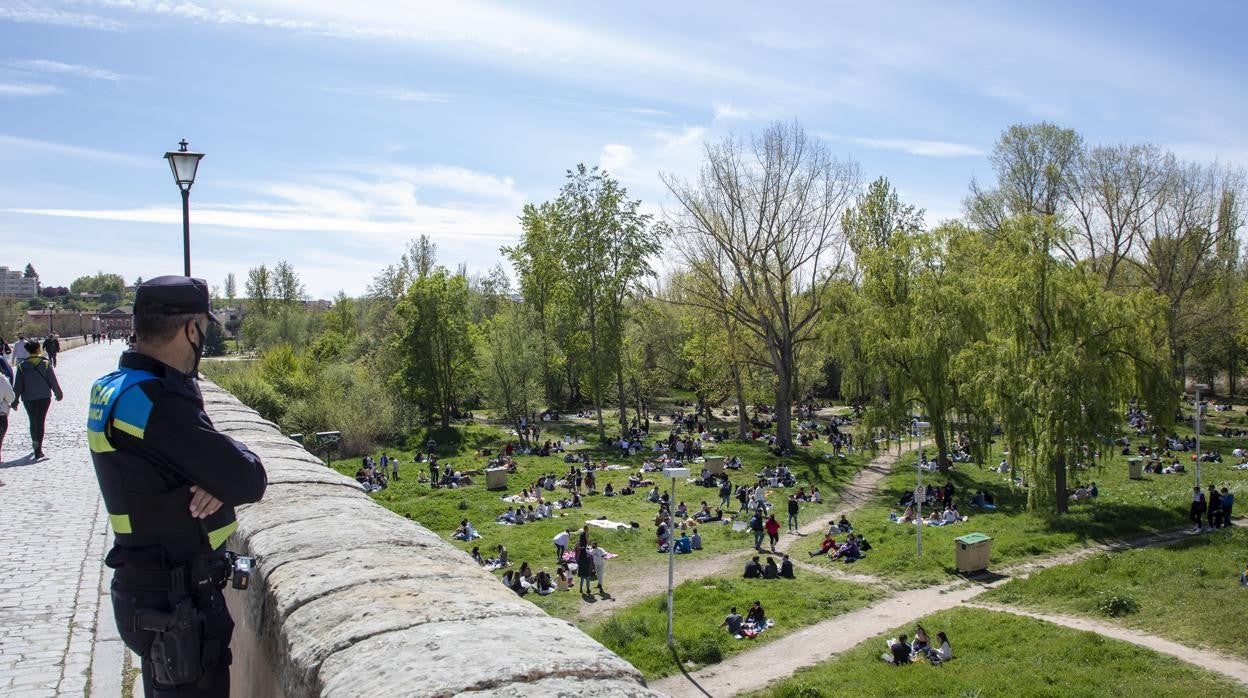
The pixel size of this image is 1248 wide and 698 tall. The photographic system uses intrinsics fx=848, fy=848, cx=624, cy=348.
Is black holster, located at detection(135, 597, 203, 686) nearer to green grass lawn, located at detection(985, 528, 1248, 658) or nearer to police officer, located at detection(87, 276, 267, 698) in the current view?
police officer, located at detection(87, 276, 267, 698)

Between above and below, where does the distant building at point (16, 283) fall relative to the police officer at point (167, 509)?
above

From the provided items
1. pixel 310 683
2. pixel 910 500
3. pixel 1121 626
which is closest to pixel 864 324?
pixel 910 500

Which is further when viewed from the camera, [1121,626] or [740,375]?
[740,375]

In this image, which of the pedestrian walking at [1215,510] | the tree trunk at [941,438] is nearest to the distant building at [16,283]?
the tree trunk at [941,438]

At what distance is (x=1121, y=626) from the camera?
15.6 metres

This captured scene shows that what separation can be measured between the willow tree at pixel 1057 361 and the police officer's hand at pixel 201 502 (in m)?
23.5

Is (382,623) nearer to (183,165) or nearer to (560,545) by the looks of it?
(183,165)

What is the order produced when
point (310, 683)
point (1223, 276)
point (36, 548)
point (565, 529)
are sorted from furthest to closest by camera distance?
point (1223, 276), point (565, 529), point (36, 548), point (310, 683)

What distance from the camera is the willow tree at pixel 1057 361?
74.3 feet

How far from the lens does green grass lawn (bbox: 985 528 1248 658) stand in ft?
49.4

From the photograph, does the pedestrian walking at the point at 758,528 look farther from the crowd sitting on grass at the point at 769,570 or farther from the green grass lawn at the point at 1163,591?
the green grass lawn at the point at 1163,591

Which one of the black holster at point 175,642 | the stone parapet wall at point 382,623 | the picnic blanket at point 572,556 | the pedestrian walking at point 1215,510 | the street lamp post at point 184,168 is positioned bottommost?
the picnic blanket at point 572,556

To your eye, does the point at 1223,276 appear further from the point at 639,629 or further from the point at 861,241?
the point at 639,629

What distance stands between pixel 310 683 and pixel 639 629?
46.6ft
